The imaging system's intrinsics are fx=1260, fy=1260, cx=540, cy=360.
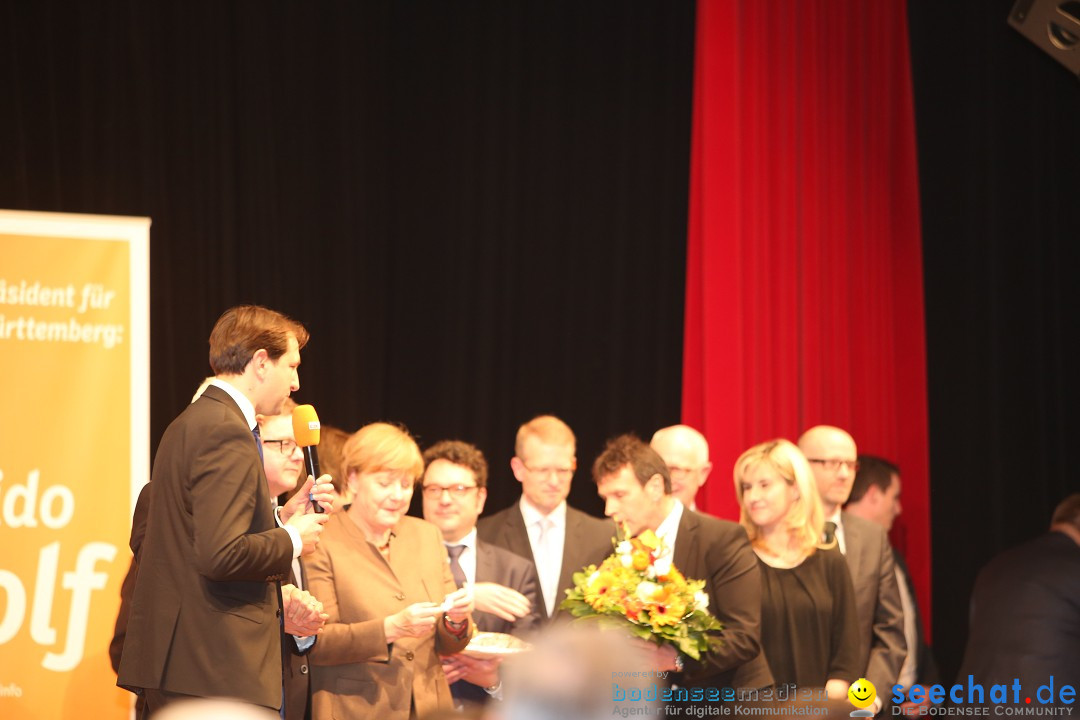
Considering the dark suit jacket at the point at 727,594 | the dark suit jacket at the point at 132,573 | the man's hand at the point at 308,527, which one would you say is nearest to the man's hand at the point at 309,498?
the man's hand at the point at 308,527

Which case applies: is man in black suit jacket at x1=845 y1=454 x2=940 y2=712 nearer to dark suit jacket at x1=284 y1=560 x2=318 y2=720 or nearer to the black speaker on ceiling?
the black speaker on ceiling

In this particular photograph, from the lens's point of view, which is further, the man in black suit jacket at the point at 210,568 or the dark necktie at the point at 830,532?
the dark necktie at the point at 830,532

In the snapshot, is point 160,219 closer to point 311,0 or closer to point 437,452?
point 311,0

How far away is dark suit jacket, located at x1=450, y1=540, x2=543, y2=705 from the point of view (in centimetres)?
455

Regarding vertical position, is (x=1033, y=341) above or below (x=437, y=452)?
above

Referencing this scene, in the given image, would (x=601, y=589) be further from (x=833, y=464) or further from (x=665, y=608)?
(x=833, y=464)

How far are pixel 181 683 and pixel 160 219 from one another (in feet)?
10.4

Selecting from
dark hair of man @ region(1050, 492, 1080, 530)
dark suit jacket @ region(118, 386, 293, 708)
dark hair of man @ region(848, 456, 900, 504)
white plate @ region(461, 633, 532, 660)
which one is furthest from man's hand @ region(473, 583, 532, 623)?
dark hair of man @ region(848, 456, 900, 504)

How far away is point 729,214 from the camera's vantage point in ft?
22.5

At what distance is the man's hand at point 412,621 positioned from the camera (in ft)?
12.4

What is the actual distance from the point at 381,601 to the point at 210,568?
3.18ft

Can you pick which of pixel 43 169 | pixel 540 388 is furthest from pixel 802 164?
pixel 43 169

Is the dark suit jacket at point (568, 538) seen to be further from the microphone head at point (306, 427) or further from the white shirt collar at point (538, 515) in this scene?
the microphone head at point (306, 427)

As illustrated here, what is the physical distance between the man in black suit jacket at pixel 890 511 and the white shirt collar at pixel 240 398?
338 centimetres
